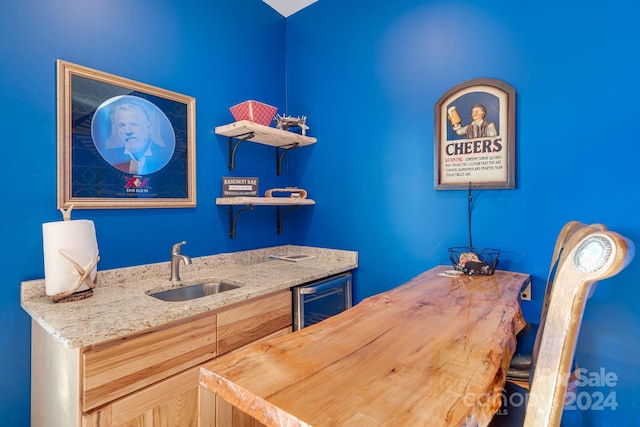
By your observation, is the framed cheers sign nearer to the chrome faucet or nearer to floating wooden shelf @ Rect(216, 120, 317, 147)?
floating wooden shelf @ Rect(216, 120, 317, 147)

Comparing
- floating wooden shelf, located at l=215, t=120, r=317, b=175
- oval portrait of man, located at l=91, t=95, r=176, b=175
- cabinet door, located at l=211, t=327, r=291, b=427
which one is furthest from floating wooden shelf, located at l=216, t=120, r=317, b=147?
cabinet door, located at l=211, t=327, r=291, b=427

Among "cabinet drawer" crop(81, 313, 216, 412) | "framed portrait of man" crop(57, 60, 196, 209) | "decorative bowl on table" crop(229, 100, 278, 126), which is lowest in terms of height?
"cabinet drawer" crop(81, 313, 216, 412)

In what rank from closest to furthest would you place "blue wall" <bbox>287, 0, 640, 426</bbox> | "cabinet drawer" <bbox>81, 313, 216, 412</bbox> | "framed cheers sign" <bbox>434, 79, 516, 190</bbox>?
"cabinet drawer" <bbox>81, 313, 216, 412</bbox> → "blue wall" <bbox>287, 0, 640, 426</bbox> → "framed cheers sign" <bbox>434, 79, 516, 190</bbox>

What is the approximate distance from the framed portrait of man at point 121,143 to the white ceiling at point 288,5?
121cm

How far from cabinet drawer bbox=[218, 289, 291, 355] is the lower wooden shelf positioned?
2.17ft

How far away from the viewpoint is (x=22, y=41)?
139 centimetres

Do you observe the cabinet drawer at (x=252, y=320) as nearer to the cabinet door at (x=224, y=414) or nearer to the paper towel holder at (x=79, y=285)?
the cabinet door at (x=224, y=414)

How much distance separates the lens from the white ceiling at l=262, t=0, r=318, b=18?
2.53 m

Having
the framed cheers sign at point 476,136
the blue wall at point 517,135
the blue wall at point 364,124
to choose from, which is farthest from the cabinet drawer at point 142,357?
the framed cheers sign at point 476,136

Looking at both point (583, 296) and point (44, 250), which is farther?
point (44, 250)

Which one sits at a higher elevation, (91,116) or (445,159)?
(91,116)

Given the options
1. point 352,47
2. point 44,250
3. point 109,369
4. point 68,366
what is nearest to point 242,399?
point 109,369

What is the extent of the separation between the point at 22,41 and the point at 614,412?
3107 mm

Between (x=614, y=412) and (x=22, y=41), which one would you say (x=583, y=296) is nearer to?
(x=614, y=412)
